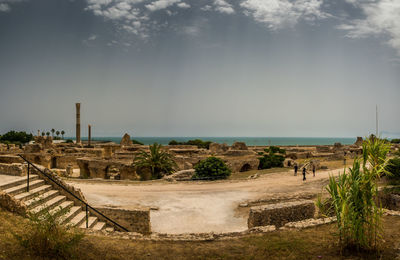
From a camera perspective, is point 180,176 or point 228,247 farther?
point 180,176

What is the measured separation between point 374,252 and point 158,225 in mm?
9395

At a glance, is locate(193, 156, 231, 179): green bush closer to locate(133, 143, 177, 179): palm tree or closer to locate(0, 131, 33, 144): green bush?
locate(133, 143, 177, 179): palm tree

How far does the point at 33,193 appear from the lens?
10.9 m

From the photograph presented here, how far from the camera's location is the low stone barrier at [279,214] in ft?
38.2

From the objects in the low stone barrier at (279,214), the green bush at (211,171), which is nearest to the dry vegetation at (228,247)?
the low stone barrier at (279,214)

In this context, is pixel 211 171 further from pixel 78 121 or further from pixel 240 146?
pixel 78 121

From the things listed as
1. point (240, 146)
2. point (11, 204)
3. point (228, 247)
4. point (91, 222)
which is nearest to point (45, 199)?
point (11, 204)

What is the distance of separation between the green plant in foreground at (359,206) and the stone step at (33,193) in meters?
10.2

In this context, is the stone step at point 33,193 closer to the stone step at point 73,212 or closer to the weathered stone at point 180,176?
the stone step at point 73,212

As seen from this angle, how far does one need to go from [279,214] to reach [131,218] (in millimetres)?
6298

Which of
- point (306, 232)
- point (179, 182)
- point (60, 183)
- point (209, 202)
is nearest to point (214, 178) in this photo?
point (179, 182)

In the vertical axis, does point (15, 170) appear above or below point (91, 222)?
above

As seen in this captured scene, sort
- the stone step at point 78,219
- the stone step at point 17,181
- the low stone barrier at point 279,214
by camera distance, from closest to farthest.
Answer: the stone step at point 17,181 < the stone step at point 78,219 < the low stone barrier at point 279,214

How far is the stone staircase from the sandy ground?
5.83 ft
